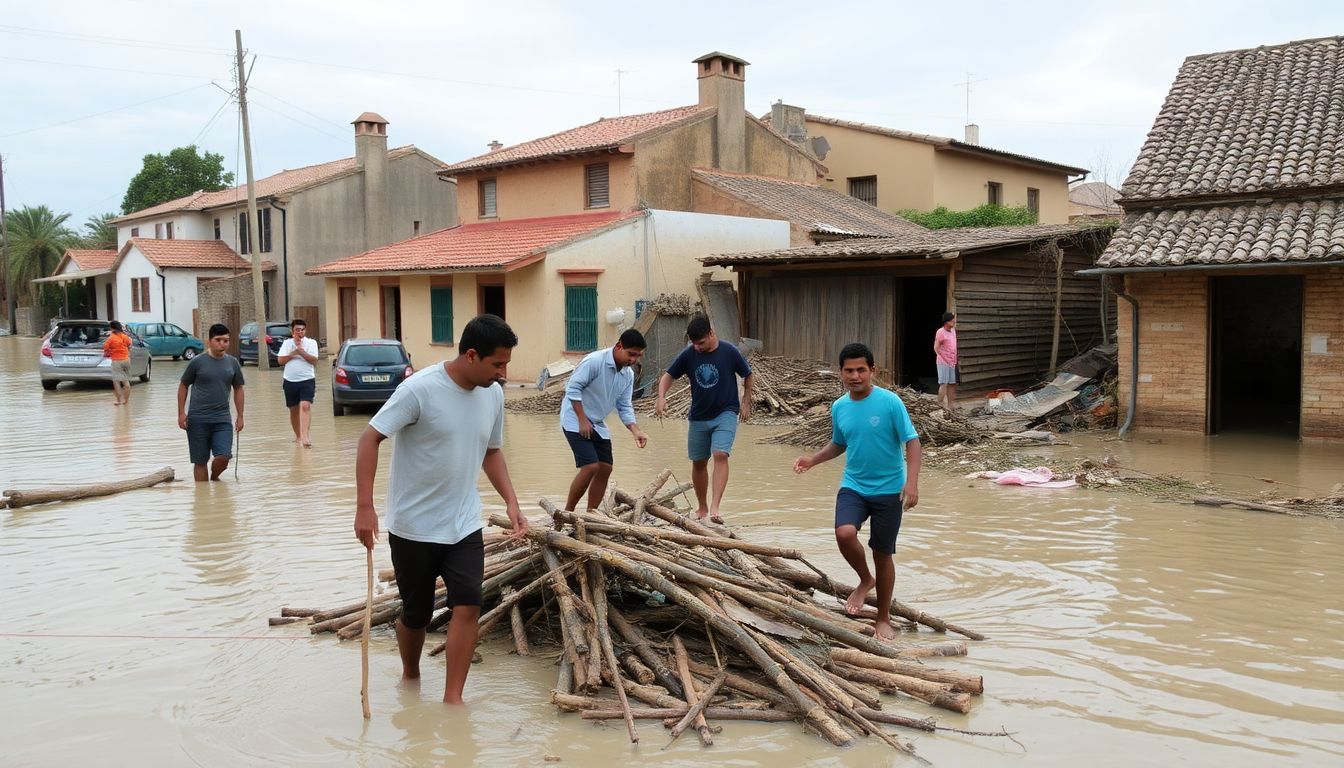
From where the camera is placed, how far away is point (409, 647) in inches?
216

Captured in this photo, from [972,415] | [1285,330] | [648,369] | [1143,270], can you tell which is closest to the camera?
[1143,270]

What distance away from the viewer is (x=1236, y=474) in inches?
488

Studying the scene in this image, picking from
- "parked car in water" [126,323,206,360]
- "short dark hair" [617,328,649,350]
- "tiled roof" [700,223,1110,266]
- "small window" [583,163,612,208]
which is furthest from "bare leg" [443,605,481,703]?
"parked car in water" [126,323,206,360]

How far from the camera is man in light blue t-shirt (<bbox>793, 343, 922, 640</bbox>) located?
6.29 metres

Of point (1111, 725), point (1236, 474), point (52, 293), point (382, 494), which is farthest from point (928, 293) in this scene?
point (52, 293)

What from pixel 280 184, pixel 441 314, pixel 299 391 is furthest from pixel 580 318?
pixel 280 184

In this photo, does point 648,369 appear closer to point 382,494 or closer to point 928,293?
point 928,293

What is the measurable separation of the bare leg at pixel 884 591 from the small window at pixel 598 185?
890 inches

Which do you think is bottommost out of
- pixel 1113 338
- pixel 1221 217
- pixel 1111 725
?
pixel 1111 725

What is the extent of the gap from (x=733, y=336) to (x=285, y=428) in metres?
10.2

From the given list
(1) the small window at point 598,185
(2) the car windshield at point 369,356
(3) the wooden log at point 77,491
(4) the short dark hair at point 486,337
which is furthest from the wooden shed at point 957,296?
(4) the short dark hair at point 486,337

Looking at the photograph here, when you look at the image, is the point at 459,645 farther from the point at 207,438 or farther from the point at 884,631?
the point at 207,438

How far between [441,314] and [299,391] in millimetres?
14145

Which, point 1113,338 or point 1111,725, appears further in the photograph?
point 1113,338
